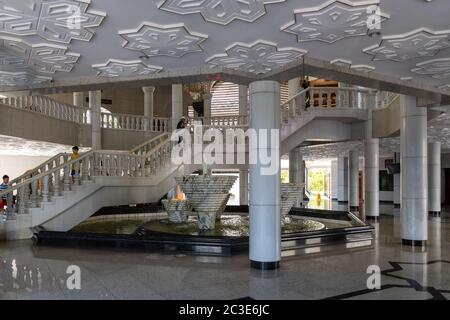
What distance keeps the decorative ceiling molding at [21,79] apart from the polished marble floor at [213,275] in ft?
9.85

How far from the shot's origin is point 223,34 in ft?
15.3

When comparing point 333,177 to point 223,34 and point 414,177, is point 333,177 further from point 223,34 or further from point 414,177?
point 223,34

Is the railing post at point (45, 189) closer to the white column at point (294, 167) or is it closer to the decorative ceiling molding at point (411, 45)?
the decorative ceiling molding at point (411, 45)

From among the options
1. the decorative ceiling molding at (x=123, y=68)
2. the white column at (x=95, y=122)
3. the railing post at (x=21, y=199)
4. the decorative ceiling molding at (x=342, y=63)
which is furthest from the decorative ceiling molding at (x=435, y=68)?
the white column at (x=95, y=122)

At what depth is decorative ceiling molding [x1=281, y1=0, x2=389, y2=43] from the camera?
3877 mm

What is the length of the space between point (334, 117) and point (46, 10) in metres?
10.7

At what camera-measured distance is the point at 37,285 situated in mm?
4844

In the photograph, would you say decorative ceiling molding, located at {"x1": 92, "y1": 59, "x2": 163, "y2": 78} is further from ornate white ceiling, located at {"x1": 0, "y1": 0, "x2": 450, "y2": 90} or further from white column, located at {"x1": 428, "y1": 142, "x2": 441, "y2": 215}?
white column, located at {"x1": 428, "y1": 142, "x2": 441, "y2": 215}

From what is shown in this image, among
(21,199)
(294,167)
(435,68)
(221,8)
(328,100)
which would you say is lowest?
(21,199)

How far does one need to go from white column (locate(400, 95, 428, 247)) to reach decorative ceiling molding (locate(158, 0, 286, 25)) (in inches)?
214

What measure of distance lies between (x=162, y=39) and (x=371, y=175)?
36.7ft

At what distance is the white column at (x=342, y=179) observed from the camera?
78.9ft

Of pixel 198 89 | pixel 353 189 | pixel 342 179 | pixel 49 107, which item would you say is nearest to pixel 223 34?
pixel 49 107

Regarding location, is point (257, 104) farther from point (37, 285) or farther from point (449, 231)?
point (449, 231)
